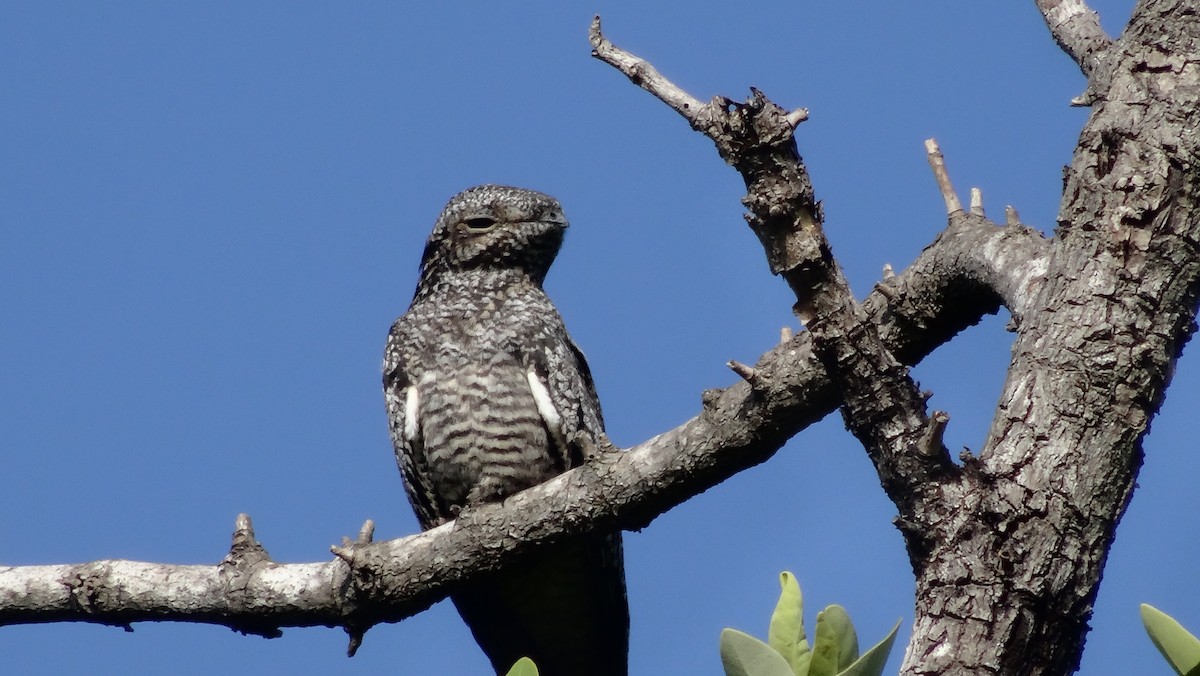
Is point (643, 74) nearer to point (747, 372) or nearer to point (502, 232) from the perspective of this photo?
point (747, 372)

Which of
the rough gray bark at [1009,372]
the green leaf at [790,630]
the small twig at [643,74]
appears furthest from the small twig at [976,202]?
the green leaf at [790,630]

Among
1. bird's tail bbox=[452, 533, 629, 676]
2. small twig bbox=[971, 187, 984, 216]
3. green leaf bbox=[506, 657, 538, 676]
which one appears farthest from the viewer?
bird's tail bbox=[452, 533, 629, 676]

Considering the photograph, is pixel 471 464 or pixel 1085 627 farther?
pixel 471 464

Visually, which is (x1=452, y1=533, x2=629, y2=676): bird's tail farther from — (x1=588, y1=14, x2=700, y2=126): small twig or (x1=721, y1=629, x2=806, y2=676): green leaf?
(x1=721, y1=629, x2=806, y2=676): green leaf

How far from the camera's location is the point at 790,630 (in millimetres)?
3209

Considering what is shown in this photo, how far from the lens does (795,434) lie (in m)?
4.07

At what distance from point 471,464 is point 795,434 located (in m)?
1.99

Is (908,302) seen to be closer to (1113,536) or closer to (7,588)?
(1113,536)

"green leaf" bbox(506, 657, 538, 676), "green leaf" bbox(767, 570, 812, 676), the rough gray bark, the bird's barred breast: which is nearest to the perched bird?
the bird's barred breast

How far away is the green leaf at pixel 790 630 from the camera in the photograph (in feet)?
10.5

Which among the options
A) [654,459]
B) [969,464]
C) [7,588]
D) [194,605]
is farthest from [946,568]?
[7,588]

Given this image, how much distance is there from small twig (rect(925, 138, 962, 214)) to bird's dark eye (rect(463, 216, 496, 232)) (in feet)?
8.08

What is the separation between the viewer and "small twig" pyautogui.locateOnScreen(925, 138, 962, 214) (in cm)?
457

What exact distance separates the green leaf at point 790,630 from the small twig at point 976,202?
1.82 m
